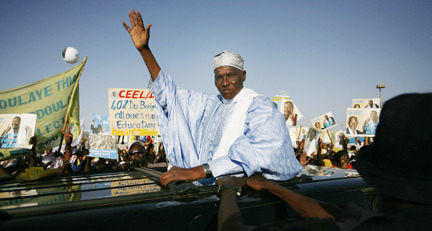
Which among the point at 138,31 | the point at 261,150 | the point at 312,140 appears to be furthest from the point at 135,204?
the point at 312,140

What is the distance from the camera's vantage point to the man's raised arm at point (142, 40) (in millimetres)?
2514

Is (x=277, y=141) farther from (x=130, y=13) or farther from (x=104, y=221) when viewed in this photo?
(x=130, y=13)

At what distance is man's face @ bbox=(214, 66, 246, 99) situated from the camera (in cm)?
265

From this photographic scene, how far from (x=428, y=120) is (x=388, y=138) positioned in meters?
0.12

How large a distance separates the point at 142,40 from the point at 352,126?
11.0m

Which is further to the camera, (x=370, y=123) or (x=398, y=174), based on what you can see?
(x=370, y=123)

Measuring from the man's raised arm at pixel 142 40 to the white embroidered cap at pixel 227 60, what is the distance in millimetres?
543

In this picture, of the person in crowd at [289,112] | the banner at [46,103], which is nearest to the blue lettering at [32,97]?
the banner at [46,103]

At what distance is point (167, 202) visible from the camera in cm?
138

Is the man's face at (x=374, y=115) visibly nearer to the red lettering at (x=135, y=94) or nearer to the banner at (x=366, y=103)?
the banner at (x=366, y=103)

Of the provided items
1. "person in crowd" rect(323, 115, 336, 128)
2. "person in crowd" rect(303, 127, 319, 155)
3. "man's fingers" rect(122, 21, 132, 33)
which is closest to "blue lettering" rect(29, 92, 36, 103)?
"man's fingers" rect(122, 21, 132, 33)

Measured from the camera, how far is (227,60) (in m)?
2.64

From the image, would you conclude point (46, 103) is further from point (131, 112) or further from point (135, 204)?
point (135, 204)

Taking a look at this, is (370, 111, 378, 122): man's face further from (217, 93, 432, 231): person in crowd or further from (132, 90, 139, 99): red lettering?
(217, 93, 432, 231): person in crowd
